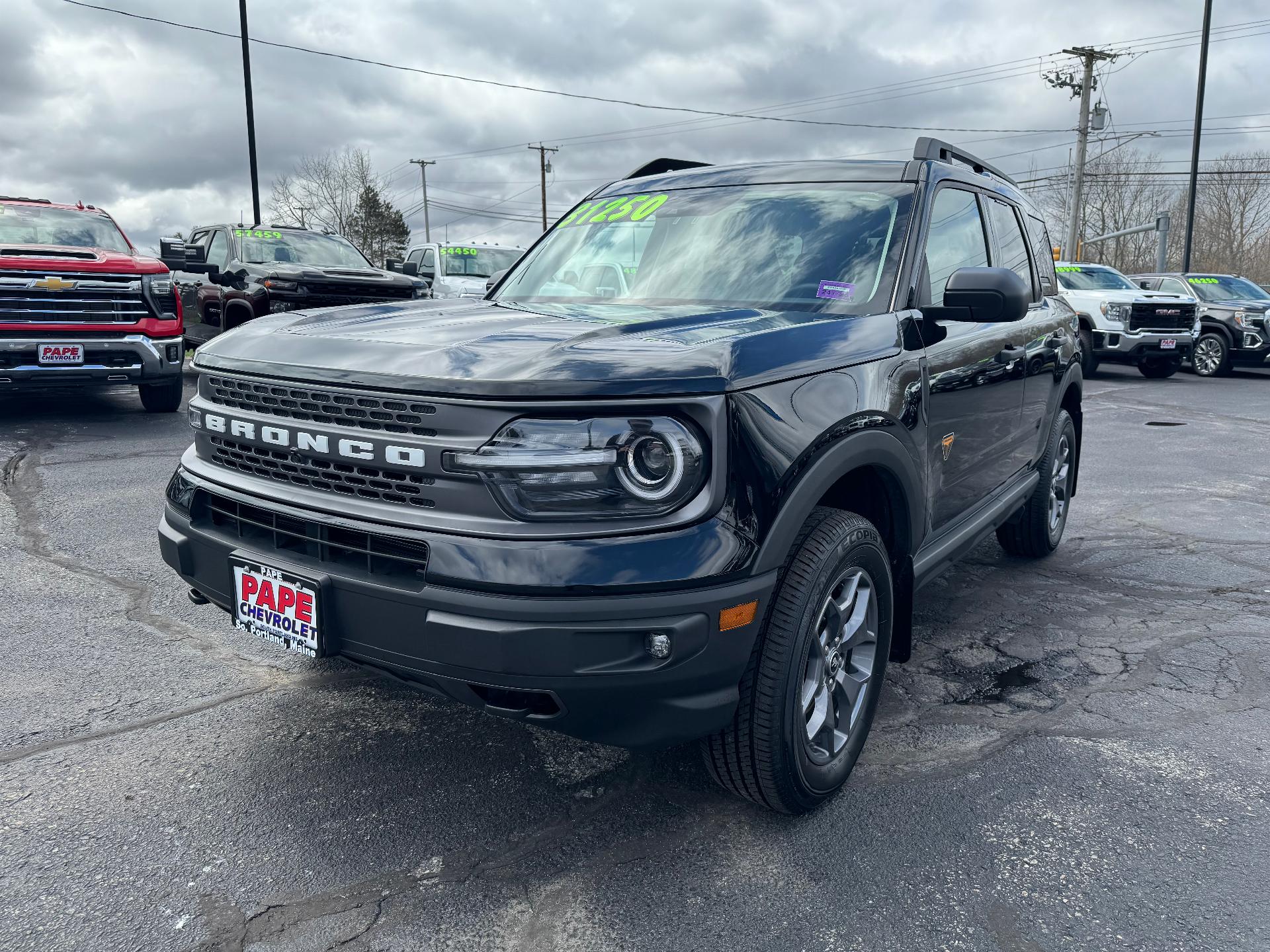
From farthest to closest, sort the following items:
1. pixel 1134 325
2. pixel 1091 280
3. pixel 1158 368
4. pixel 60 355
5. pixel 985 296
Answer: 1. pixel 1091 280
2. pixel 1158 368
3. pixel 1134 325
4. pixel 60 355
5. pixel 985 296

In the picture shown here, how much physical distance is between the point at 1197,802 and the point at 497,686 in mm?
2076

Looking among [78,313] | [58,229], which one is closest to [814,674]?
[78,313]

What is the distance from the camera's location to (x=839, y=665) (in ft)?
9.13

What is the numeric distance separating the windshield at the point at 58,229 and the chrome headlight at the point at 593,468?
28.4ft

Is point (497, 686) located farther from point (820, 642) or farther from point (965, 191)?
point (965, 191)

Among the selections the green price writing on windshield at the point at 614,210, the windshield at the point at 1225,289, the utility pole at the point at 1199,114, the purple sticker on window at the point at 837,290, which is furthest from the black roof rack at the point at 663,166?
the utility pole at the point at 1199,114

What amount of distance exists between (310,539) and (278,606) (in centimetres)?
19

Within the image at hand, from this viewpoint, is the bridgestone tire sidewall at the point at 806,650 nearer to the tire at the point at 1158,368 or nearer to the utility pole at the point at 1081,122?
the tire at the point at 1158,368

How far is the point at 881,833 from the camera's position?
8.66ft

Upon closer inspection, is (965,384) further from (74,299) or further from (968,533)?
(74,299)

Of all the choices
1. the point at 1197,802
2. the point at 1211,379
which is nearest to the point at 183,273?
the point at 1197,802

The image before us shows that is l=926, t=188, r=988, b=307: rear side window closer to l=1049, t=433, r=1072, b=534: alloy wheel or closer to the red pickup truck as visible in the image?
l=1049, t=433, r=1072, b=534: alloy wheel

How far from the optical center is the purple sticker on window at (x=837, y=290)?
10.3 feet

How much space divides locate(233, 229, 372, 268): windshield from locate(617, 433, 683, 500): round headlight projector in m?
10.2
